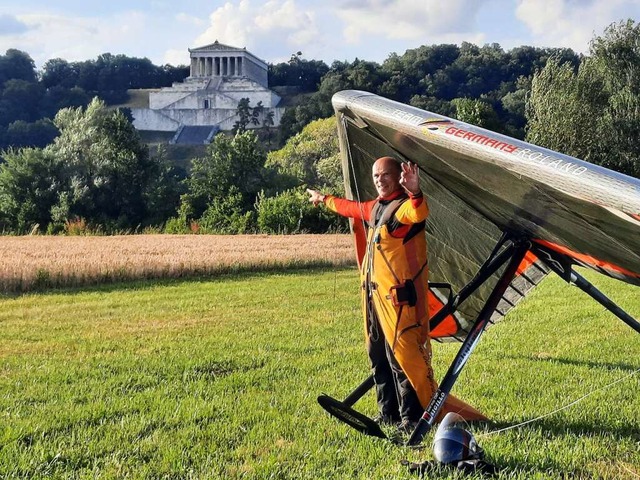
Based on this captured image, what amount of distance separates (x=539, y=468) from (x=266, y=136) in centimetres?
12170

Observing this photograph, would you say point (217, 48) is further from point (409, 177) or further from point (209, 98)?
point (409, 177)

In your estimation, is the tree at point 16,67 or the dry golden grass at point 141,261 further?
the tree at point 16,67

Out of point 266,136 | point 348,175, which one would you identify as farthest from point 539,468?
point 266,136

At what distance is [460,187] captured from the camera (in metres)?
5.41

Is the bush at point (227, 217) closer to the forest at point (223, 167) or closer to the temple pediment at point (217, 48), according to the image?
the forest at point (223, 167)

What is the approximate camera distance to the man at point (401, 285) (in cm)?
516

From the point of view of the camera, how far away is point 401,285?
16.9ft

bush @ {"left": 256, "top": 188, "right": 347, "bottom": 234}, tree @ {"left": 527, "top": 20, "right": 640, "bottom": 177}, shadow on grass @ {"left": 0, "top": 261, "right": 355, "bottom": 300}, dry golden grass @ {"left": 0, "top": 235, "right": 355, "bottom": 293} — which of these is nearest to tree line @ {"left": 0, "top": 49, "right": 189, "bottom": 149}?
bush @ {"left": 256, "top": 188, "right": 347, "bottom": 234}

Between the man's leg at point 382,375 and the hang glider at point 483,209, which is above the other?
the hang glider at point 483,209

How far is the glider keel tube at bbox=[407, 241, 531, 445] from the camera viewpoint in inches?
205

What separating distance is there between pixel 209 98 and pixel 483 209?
143 meters

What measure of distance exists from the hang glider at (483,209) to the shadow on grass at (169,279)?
12669 mm

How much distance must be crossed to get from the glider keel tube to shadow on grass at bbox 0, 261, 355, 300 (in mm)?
13597

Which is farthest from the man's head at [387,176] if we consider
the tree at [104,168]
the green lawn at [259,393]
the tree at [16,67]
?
the tree at [16,67]
